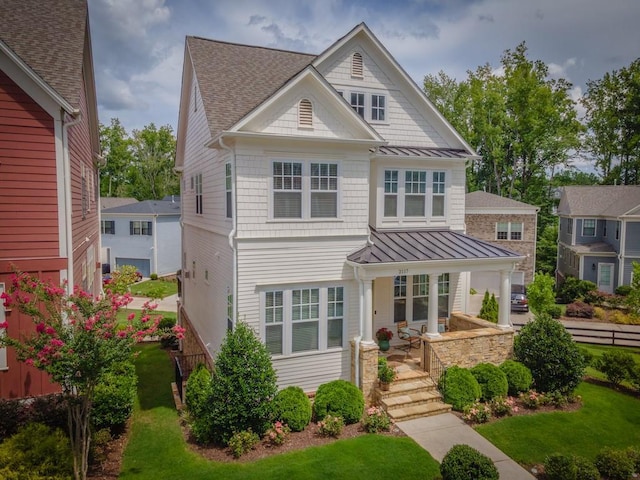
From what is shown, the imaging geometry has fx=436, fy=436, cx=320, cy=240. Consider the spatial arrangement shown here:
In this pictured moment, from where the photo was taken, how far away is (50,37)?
11.2m

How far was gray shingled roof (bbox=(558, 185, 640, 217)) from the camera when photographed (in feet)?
107

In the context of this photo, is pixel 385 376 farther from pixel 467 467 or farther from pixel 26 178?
pixel 26 178

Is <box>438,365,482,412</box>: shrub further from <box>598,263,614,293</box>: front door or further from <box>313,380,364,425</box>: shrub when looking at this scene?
<box>598,263,614,293</box>: front door

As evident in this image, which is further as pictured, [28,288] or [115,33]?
[115,33]

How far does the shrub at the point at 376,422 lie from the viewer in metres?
10.7

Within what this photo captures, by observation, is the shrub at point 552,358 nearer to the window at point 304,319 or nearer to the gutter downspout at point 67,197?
the window at point 304,319

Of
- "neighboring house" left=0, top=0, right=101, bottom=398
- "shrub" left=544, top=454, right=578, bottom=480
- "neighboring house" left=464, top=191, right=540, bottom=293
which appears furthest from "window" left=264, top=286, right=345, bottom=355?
"neighboring house" left=464, top=191, right=540, bottom=293

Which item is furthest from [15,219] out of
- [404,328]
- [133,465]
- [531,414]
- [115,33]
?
[531,414]

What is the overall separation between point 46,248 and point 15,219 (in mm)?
867

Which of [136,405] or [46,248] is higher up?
[46,248]

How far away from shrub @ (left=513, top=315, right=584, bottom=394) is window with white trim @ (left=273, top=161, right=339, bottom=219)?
7.14 metres

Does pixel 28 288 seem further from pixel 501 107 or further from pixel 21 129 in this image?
pixel 501 107

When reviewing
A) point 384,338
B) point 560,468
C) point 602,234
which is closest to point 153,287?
point 384,338

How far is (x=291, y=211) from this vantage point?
39.5 ft
